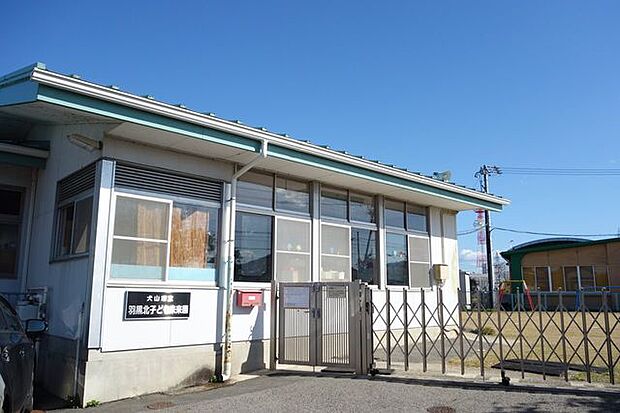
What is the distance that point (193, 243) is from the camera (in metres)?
9.07

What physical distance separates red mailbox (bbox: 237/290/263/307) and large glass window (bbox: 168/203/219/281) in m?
0.65

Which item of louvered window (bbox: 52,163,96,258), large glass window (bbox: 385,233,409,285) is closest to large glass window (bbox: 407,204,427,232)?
large glass window (bbox: 385,233,409,285)

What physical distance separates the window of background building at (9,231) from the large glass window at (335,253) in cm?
649

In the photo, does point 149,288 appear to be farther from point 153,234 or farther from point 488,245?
point 488,245

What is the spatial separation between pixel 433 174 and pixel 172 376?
29.9ft

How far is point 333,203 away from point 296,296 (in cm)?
296

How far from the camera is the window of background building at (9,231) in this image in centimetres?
1005

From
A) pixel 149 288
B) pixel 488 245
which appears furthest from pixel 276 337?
pixel 488 245

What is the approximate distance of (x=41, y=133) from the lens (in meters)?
10.7

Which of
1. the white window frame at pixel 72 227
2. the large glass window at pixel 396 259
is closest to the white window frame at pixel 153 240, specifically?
→ the white window frame at pixel 72 227

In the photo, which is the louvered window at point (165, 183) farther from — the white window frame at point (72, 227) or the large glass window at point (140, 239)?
the white window frame at point (72, 227)

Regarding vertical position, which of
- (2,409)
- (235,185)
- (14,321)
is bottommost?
(2,409)

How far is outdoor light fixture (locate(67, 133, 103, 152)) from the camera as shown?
8.21 meters

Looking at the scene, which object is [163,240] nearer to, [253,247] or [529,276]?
[253,247]
